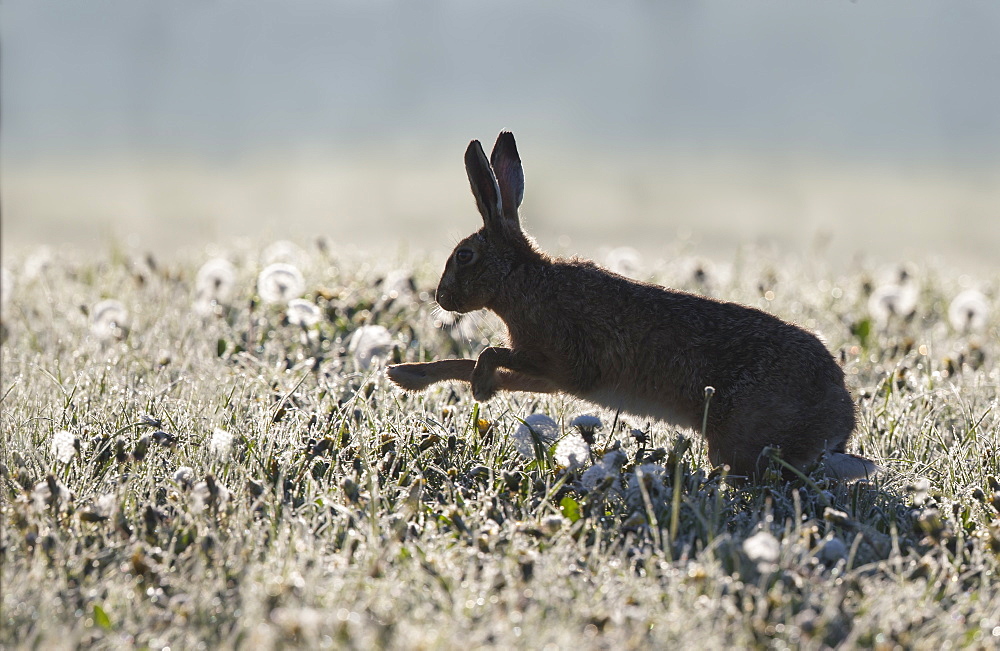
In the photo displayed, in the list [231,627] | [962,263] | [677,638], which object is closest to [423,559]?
[231,627]

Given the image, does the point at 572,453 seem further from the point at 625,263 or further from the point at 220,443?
the point at 625,263

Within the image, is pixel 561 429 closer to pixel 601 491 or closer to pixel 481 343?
pixel 601 491

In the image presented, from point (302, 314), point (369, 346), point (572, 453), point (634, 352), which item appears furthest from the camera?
point (302, 314)

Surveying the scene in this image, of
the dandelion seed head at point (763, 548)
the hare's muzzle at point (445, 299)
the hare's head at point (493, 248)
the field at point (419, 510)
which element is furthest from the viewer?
the hare's muzzle at point (445, 299)

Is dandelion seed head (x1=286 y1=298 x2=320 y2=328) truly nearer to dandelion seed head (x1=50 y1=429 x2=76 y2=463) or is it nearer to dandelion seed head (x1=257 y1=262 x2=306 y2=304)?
dandelion seed head (x1=257 y1=262 x2=306 y2=304)

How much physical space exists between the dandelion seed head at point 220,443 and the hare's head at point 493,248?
1.40 meters

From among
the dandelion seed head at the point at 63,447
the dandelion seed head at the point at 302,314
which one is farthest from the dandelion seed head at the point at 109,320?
the dandelion seed head at the point at 63,447

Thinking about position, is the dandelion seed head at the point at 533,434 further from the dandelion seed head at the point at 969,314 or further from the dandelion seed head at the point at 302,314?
the dandelion seed head at the point at 969,314

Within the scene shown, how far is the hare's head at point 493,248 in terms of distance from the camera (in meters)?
4.95

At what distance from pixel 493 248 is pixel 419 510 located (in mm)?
1605

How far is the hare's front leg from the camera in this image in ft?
15.3

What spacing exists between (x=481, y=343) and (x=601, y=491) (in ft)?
8.20

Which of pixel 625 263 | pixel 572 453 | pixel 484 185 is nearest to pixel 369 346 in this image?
pixel 484 185

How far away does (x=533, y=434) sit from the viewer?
4.16 metres
